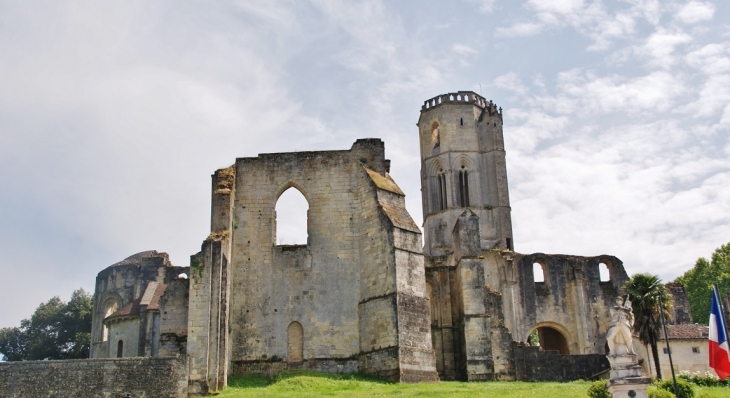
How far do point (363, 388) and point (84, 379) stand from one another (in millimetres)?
7662

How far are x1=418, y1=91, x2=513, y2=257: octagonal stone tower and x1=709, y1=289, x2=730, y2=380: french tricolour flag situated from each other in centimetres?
3383

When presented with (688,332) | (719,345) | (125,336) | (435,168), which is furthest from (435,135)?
(719,345)

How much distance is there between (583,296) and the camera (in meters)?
38.8

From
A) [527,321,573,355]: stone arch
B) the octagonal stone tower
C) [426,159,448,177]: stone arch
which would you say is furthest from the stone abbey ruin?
[426,159,448,177]: stone arch

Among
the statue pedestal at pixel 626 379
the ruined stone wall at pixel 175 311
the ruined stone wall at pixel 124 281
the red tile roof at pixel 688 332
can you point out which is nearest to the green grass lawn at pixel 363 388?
the ruined stone wall at pixel 175 311

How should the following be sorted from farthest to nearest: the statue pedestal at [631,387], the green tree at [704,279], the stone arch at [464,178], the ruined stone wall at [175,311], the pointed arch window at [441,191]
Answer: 1. the pointed arch window at [441,191]
2. the stone arch at [464,178]
3. the green tree at [704,279]
4. the ruined stone wall at [175,311]
5. the statue pedestal at [631,387]

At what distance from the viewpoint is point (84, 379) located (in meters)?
20.7

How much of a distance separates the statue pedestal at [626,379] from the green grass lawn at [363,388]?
14.3 feet

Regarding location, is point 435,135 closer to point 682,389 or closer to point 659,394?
point 682,389

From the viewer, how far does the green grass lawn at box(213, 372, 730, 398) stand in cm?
2028

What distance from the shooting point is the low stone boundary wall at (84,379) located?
20406 millimetres

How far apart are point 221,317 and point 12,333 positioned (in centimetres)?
3490

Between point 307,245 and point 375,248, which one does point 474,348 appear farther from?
point 307,245

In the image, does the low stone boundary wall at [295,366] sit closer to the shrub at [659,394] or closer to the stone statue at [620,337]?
the shrub at [659,394]
